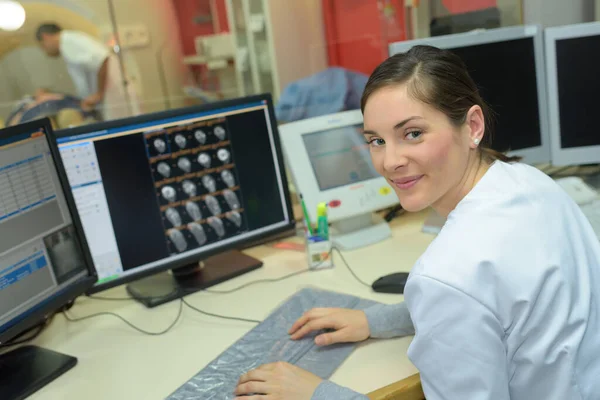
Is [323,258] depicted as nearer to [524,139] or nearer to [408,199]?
[408,199]

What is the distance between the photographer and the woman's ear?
909 mm

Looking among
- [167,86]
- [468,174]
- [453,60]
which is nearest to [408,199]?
[468,174]

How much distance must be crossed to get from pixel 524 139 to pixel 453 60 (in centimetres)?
77

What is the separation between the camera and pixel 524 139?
1612mm

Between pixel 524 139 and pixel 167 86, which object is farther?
pixel 167 86

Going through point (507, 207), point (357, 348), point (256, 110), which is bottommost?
point (357, 348)

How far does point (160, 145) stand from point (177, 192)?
4.8 inches

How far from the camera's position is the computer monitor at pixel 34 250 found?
1054 mm

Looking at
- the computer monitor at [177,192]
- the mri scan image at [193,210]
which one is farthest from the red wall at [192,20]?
the mri scan image at [193,210]

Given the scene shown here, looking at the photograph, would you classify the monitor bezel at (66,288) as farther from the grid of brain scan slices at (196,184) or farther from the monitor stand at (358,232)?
the monitor stand at (358,232)

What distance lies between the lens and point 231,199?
1.44 meters

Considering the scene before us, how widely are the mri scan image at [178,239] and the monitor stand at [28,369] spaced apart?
36 cm

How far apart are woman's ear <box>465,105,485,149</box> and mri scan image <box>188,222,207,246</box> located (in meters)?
0.74

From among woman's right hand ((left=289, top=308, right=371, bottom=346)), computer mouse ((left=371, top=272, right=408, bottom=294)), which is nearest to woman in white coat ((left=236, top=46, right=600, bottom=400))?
woman's right hand ((left=289, top=308, right=371, bottom=346))
